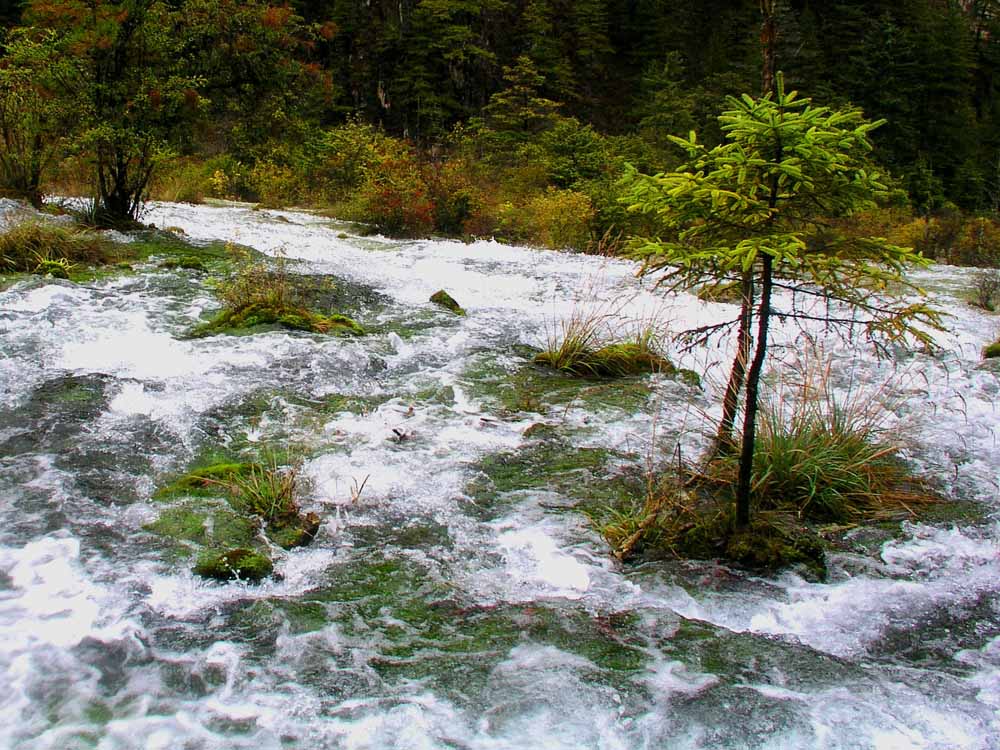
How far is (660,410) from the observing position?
21.7ft

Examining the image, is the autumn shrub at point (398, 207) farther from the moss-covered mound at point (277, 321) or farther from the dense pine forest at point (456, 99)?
the moss-covered mound at point (277, 321)

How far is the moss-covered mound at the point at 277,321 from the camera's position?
811cm

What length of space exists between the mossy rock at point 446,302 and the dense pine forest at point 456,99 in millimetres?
4182

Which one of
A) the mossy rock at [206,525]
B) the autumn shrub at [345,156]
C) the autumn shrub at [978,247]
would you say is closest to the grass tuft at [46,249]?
the mossy rock at [206,525]

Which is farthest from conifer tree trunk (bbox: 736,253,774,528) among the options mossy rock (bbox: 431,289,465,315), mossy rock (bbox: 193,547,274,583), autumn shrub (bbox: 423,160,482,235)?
autumn shrub (bbox: 423,160,482,235)

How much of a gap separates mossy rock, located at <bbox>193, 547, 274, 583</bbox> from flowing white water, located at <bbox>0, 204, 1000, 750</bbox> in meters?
0.07

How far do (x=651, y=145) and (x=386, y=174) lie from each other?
12938mm

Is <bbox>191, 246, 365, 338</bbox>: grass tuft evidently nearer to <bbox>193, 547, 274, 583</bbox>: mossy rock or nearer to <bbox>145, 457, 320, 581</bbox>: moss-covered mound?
<bbox>145, 457, 320, 581</bbox>: moss-covered mound

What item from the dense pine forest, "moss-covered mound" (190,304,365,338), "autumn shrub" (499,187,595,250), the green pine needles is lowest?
"moss-covered mound" (190,304,365,338)

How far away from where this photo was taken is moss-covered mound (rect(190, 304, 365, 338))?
8109 mm

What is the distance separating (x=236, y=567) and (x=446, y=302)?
623cm

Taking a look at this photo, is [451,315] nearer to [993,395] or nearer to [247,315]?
[247,315]

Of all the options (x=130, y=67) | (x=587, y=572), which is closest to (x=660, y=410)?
(x=587, y=572)

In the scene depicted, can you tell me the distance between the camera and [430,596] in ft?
13.0
